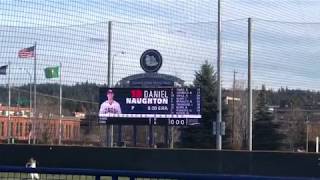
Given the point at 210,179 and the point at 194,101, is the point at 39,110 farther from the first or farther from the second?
the point at 210,179

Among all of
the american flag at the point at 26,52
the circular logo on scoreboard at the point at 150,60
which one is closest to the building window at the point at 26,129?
the circular logo on scoreboard at the point at 150,60

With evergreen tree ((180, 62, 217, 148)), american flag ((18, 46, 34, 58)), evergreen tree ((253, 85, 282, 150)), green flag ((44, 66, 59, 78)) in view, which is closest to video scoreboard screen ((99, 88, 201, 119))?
green flag ((44, 66, 59, 78))

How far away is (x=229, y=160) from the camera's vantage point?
28609 mm

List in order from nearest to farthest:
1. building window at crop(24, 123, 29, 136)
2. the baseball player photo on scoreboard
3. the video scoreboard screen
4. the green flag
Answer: the green flag, the video scoreboard screen, the baseball player photo on scoreboard, building window at crop(24, 123, 29, 136)

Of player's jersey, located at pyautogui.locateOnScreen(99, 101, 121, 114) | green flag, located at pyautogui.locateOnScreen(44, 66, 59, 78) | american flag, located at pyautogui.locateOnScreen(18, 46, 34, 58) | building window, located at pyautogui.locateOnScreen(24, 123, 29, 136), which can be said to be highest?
american flag, located at pyautogui.locateOnScreen(18, 46, 34, 58)

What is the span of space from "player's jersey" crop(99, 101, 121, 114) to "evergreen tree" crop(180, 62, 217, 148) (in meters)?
13.3

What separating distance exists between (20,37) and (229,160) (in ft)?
33.5

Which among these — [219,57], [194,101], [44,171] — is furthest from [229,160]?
[44,171]

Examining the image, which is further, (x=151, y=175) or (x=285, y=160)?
(x=285, y=160)

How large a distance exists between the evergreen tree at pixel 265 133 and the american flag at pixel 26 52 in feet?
71.3

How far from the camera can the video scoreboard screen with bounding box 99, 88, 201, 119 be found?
107 ft

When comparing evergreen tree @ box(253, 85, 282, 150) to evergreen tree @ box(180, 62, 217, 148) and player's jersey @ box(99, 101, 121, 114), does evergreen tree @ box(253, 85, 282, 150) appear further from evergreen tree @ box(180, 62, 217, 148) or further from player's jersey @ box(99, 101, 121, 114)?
player's jersey @ box(99, 101, 121, 114)

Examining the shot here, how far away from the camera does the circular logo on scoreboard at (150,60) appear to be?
116 ft

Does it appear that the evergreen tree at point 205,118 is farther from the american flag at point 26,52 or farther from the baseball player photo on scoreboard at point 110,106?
the american flag at point 26,52
